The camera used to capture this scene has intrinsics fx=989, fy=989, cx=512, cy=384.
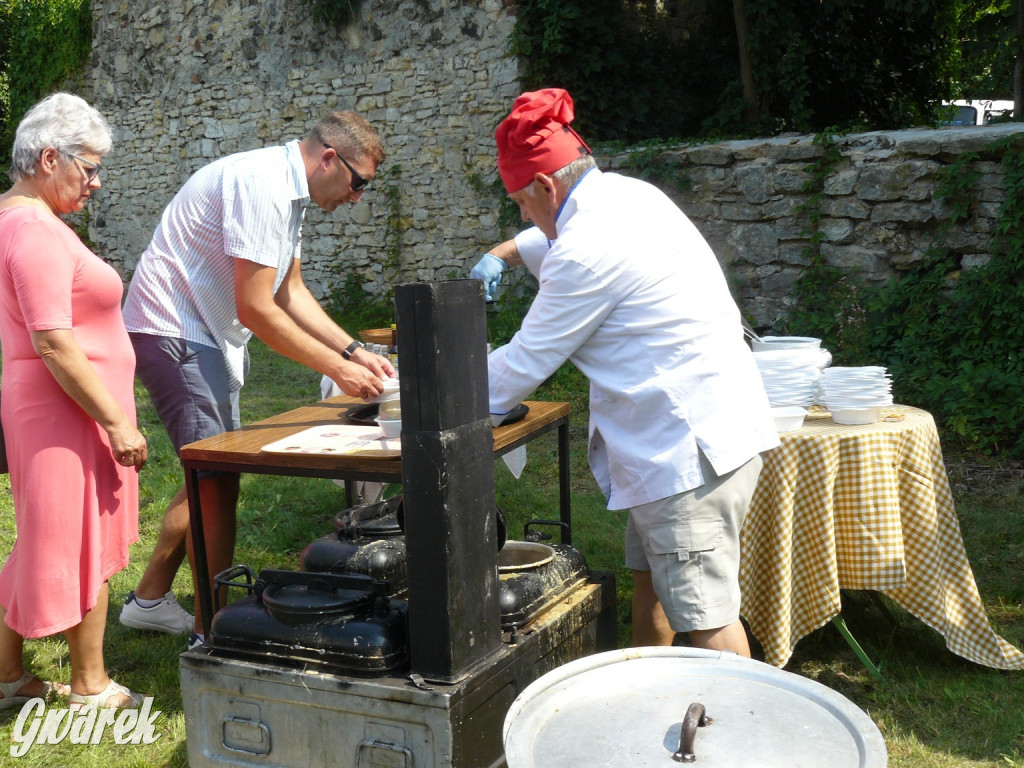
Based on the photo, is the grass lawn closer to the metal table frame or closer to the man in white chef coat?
the metal table frame

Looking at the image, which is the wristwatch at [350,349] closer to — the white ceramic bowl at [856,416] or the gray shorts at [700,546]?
the gray shorts at [700,546]

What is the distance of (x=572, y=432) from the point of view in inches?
263

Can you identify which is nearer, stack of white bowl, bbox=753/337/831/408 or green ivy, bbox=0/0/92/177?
stack of white bowl, bbox=753/337/831/408

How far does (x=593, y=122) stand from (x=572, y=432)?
355 cm

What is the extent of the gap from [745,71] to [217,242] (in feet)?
23.7

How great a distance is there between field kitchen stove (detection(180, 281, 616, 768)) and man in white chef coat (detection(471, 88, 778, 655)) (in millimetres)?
313

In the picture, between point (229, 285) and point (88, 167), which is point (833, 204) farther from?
point (88, 167)

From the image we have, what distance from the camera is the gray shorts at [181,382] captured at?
338 cm

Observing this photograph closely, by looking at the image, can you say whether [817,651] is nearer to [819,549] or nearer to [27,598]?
[819,549]

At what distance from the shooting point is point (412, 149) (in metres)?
9.93

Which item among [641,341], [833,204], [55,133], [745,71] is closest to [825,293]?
[833,204]

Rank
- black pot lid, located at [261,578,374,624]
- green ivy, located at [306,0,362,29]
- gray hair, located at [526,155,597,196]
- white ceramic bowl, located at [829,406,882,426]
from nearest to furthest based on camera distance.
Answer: black pot lid, located at [261,578,374,624] → gray hair, located at [526,155,597,196] → white ceramic bowl, located at [829,406,882,426] → green ivy, located at [306,0,362,29]

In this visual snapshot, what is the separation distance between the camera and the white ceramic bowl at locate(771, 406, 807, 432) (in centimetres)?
314

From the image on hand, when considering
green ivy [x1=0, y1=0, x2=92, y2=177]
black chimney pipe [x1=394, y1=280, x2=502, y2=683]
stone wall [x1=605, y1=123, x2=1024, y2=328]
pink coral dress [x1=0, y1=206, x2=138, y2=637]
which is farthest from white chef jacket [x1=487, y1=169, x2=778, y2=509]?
green ivy [x1=0, y1=0, x2=92, y2=177]
